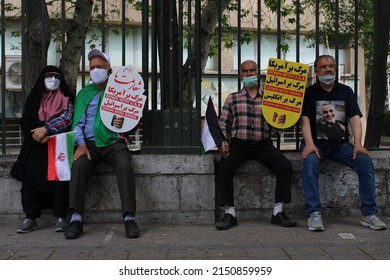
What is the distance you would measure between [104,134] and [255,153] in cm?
160

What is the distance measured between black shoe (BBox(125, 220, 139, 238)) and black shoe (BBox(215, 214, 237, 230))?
0.84 metres

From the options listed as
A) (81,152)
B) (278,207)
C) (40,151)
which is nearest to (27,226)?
Answer: (40,151)

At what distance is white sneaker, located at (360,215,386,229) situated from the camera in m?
4.75

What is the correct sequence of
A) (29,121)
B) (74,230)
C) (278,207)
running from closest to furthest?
(74,230) → (29,121) → (278,207)

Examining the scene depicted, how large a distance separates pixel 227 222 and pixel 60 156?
1822 millimetres

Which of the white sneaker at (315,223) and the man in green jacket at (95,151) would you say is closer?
the man in green jacket at (95,151)

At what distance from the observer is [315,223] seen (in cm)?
474

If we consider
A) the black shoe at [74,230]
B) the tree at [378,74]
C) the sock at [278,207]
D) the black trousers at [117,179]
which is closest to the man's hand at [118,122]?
the black trousers at [117,179]

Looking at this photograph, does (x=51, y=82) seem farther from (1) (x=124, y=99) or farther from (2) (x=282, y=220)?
(2) (x=282, y=220)

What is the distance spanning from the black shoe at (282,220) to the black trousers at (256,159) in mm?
159

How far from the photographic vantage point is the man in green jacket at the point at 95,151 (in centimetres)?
462

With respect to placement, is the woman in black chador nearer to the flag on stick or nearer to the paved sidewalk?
the paved sidewalk

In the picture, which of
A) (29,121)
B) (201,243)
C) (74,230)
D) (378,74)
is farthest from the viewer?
(378,74)

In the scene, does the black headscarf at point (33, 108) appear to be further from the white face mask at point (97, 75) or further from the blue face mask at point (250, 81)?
the blue face mask at point (250, 81)
